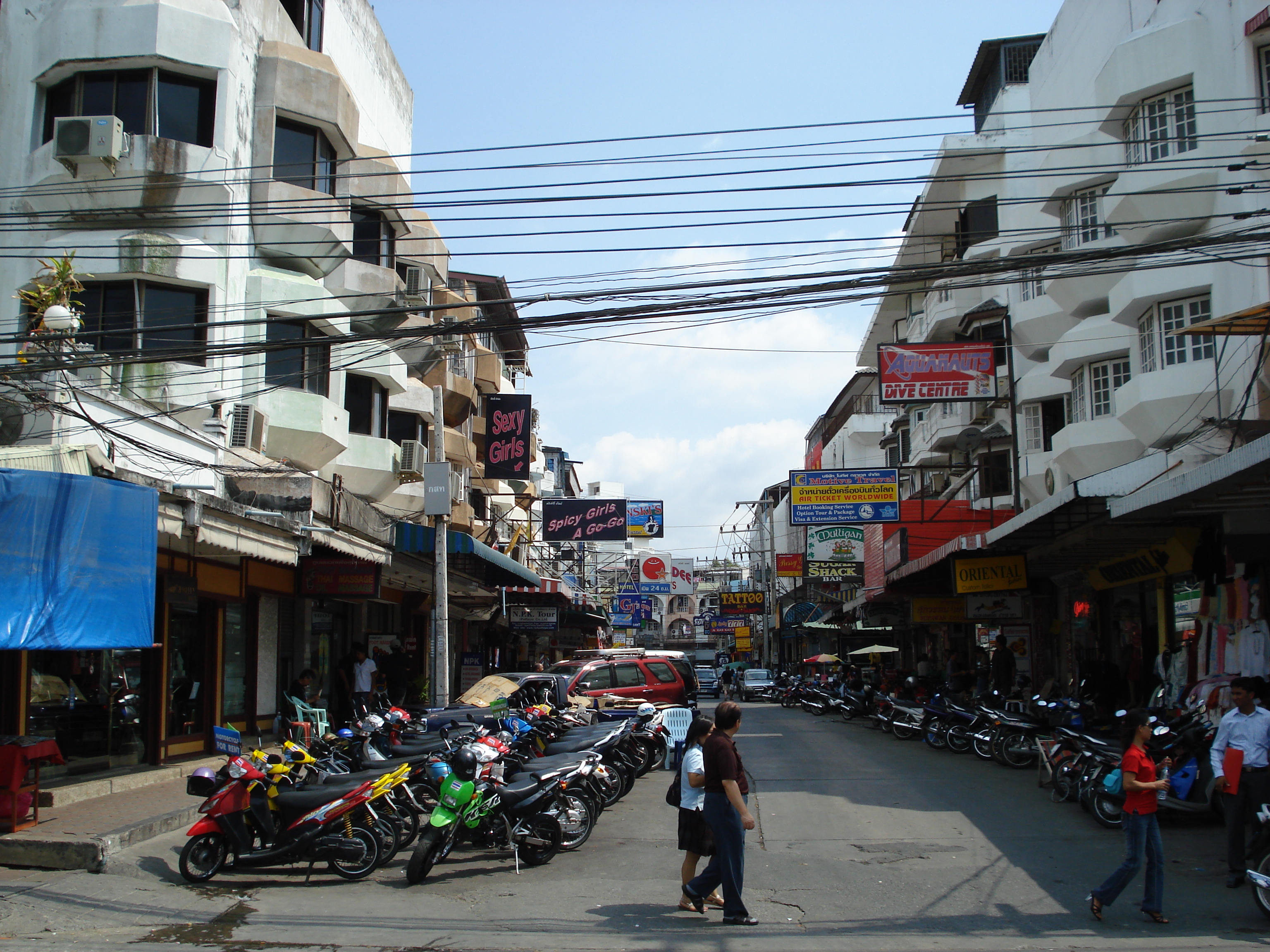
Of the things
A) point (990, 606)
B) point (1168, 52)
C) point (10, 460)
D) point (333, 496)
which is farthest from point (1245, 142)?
point (10, 460)

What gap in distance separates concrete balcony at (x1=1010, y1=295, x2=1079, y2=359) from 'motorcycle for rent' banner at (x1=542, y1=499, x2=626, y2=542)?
44.5 feet

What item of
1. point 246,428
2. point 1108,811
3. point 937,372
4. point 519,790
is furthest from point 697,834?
point 937,372

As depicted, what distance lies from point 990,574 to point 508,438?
15163 millimetres

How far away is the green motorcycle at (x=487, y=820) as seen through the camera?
926 centimetres

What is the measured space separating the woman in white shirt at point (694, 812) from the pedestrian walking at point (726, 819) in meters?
0.13

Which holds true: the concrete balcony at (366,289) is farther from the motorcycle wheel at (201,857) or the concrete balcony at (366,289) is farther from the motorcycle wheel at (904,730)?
the motorcycle wheel at (201,857)

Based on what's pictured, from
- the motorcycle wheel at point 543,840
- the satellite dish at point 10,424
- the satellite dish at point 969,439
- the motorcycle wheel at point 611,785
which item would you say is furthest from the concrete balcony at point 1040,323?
the satellite dish at point 10,424

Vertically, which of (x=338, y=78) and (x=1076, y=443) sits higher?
(x=338, y=78)

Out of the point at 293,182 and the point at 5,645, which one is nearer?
the point at 5,645

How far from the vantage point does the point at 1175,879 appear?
9.05 metres

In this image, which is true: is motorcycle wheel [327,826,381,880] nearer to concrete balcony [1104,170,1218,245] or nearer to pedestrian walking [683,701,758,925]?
pedestrian walking [683,701,758,925]

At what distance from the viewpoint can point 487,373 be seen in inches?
1554

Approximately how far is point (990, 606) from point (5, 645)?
1946 centimetres

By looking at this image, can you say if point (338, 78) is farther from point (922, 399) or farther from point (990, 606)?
point (990, 606)
